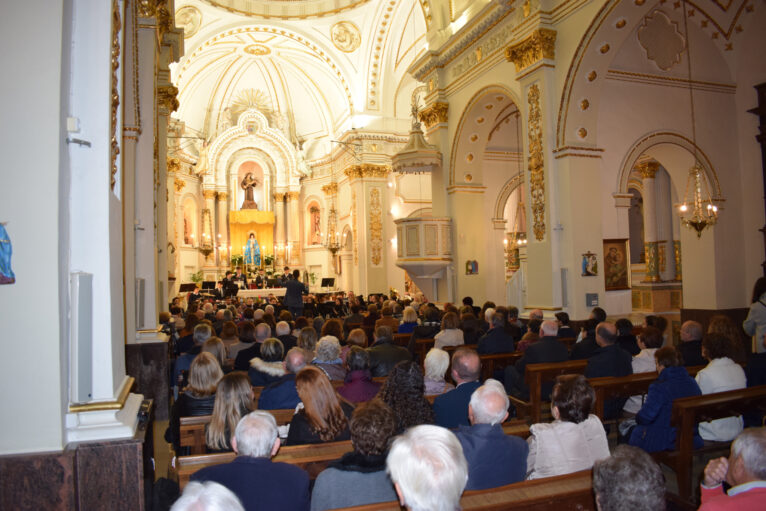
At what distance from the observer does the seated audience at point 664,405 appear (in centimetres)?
371

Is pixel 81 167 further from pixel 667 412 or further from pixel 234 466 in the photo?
pixel 667 412

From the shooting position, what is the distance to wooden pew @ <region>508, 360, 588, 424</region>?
4.92 meters

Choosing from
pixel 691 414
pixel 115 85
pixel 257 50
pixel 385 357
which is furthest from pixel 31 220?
pixel 257 50

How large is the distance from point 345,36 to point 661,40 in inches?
482

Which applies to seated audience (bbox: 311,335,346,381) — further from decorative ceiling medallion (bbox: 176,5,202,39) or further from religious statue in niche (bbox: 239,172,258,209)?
religious statue in niche (bbox: 239,172,258,209)

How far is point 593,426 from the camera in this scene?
2893 millimetres

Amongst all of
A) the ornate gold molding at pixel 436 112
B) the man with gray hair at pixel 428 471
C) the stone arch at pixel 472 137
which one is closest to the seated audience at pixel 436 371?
the man with gray hair at pixel 428 471

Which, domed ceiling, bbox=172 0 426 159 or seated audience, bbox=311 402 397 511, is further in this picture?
domed ceiling, bbox=172 0 426 159

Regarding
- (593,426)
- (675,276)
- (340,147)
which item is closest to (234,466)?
(593,426)

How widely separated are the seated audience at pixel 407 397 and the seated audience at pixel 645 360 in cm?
265

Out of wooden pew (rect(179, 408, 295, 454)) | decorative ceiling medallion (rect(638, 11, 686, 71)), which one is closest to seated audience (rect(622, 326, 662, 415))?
wooden pew (rect(179, 408, 295, 454))

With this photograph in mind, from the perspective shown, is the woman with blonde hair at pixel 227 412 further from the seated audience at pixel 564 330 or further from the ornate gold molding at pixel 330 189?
the ornate gold molding at pixel 330 189

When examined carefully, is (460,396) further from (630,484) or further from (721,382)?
(721,382)

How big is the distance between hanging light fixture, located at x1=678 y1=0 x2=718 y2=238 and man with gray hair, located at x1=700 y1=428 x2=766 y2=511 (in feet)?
21.5
